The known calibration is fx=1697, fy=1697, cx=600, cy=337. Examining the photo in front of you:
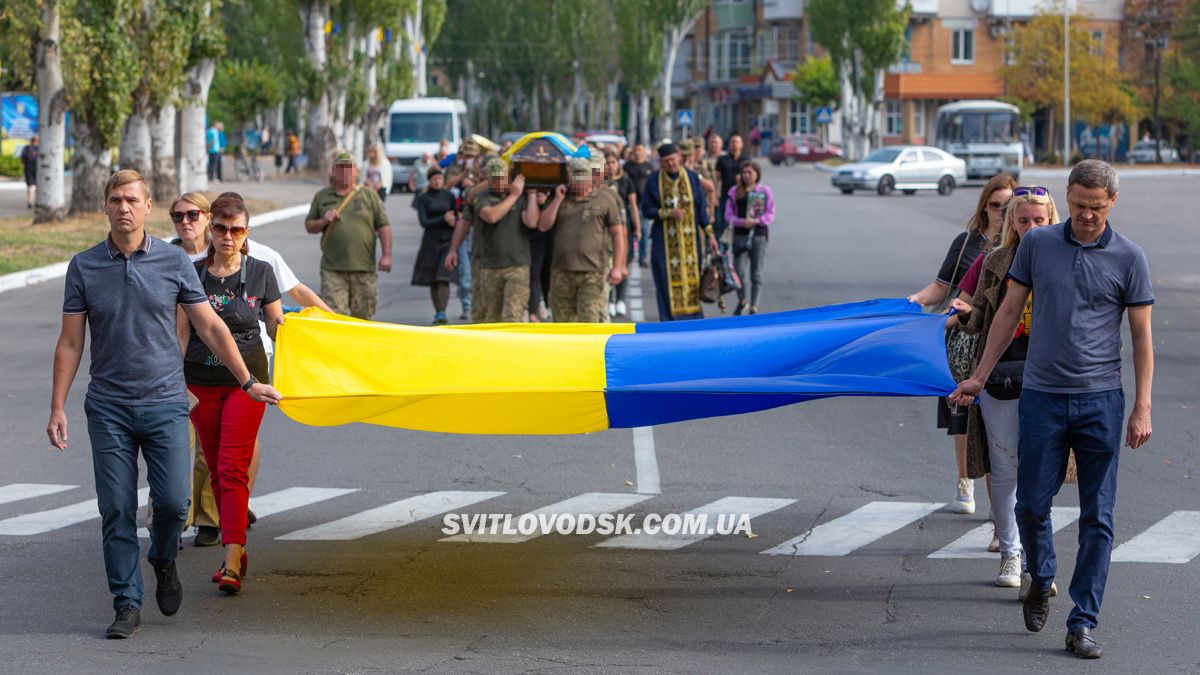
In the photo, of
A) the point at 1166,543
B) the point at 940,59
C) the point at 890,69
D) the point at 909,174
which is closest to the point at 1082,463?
the point at 1166,543

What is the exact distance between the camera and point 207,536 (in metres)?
8.59

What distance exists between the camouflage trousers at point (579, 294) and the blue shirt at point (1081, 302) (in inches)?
290

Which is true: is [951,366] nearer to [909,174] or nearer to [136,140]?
[136,140]

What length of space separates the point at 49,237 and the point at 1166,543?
23.7 meters

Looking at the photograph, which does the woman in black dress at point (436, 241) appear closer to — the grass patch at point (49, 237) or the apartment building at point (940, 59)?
the grass patch at point (49, 237)

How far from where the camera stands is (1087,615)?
6.57m

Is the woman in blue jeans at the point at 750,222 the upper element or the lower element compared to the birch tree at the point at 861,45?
lower

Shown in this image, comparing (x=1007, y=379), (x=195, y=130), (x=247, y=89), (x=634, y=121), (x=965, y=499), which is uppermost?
(x=634, y=121)

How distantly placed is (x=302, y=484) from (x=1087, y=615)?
510cm

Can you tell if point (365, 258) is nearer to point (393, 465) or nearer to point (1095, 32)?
point (393, 465)

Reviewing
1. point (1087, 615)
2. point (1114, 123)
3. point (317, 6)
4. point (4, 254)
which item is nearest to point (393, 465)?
point (1087, 615)

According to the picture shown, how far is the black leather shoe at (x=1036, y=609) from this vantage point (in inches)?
271

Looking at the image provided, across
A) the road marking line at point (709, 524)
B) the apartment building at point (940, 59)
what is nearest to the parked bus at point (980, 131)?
the apartment building at point (940, 59)

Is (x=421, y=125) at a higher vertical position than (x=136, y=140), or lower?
higher
